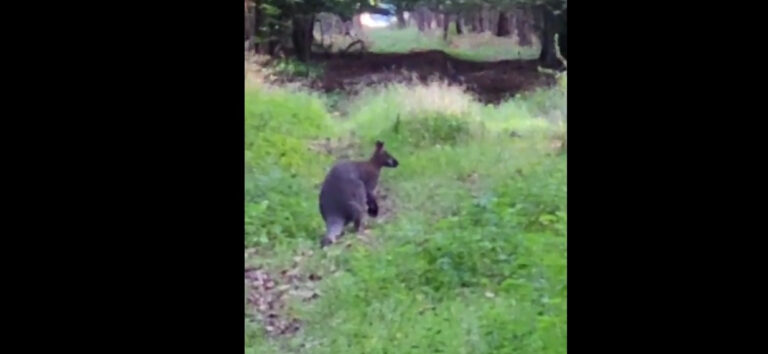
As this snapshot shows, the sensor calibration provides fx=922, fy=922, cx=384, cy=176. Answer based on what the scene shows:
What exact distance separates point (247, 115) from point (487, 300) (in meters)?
0.65

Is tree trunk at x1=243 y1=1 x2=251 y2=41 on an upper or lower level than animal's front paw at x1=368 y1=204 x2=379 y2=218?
upper

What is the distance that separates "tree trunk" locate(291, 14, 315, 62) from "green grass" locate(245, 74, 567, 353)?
93 mm

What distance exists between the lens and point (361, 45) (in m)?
2.02

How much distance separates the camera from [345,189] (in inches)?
78.3

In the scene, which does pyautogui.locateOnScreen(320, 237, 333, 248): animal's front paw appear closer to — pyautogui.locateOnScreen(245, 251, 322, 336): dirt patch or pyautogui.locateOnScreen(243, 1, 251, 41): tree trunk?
pyautogui.locateOnScreen(245, 251, 322, 336): dirt patch

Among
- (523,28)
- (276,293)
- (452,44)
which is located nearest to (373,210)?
(276,293)

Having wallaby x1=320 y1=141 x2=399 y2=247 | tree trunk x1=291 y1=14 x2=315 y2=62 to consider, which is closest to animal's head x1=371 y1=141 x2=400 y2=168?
wallaby x1=320 y1=141 x2=399 y2=247

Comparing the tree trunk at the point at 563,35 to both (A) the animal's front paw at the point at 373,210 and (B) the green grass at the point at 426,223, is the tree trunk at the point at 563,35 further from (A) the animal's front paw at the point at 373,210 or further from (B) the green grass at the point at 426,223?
(A) the animal's front paw at the point at 373,210

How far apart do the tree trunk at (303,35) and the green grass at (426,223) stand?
0.09 m

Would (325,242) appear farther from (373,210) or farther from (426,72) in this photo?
(426,72)

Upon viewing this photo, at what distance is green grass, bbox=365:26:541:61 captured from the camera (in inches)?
79.2

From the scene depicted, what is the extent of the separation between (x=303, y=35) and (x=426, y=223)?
0.50 metres
